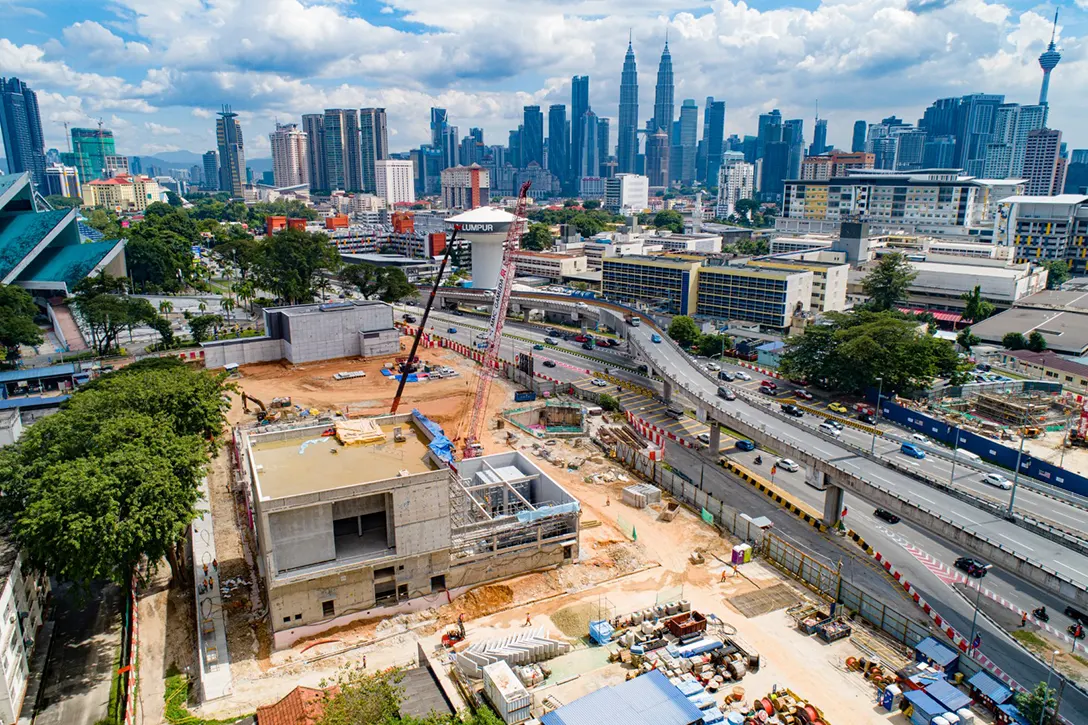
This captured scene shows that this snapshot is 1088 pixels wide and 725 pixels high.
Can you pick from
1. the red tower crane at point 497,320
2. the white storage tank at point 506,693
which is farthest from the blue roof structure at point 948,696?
the red tower crane at point 497,320

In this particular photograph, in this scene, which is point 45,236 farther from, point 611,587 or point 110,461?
point 611,587

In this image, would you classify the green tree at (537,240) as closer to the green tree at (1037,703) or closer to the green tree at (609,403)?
the green tree at (609,403)

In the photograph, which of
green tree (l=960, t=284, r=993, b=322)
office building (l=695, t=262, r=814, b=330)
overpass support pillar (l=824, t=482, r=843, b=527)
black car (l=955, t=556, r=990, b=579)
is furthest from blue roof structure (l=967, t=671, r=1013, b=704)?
green tree (l=960, t=284, r=993, b=322)

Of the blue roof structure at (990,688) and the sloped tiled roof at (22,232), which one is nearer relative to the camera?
the blue roof structure at (990,688)

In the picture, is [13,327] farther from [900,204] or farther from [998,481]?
[900,204]

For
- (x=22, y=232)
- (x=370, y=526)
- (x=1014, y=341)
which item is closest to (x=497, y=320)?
Result: (x=370, y=526)

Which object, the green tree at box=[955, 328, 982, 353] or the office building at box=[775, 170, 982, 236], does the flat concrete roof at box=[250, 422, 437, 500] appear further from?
the office building at box=[775, 170, 982, 236]

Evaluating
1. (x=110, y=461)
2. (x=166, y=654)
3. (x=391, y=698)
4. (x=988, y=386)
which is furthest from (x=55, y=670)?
(x=988, y=386)
